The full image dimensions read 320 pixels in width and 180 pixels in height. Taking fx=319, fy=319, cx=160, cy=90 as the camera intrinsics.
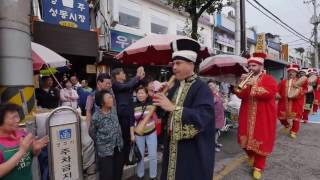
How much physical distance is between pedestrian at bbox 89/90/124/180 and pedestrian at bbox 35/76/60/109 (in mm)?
3343

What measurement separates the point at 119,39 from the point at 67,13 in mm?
2869

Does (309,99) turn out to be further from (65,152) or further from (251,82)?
(65,152)

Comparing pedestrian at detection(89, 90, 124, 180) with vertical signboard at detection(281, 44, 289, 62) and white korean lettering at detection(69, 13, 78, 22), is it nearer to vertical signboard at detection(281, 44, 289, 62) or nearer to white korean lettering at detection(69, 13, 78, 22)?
white korean lettering at detection(69, 13, 78, 22)

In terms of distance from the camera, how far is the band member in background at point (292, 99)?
855 centimetres

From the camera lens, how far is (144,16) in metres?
15.0

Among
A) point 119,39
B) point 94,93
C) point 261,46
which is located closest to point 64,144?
point 94,93

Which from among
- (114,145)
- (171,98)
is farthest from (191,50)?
(114,145)

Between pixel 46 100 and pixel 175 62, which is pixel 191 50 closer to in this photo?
pixel 175 62

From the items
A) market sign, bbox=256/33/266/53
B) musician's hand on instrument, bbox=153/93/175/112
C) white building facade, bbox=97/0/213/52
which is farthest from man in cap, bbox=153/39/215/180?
white building facade, bbox=97/0/213/52

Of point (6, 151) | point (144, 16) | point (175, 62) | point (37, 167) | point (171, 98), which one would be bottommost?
point (37, 167)

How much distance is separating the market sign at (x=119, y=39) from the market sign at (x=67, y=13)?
5.00 feet

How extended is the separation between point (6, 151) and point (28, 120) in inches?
34.8

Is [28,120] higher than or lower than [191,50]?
lower

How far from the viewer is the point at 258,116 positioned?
17.6ft
